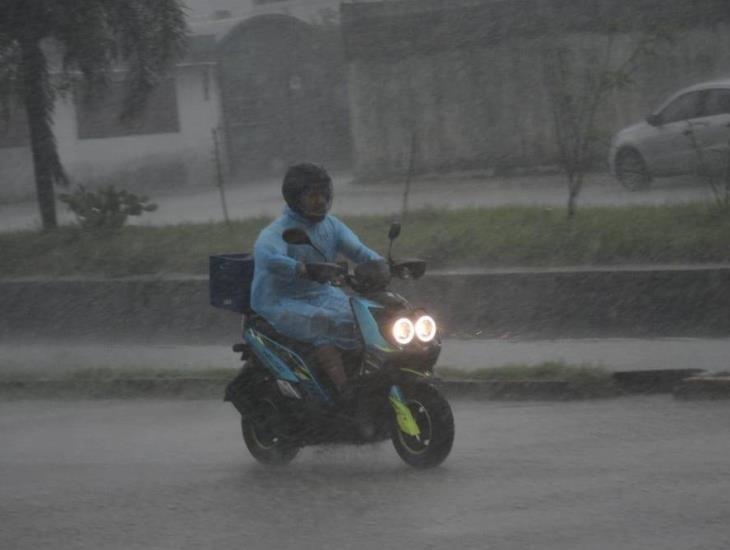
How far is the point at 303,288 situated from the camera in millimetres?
7059

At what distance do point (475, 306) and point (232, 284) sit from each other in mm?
4183

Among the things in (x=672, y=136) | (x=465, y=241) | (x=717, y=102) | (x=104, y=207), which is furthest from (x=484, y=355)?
(x=672, y=136)

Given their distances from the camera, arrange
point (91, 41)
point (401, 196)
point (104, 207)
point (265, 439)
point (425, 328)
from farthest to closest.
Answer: point (401, 196), point (104, 207), point (91, 41), point (265, 439), point (425, 328)

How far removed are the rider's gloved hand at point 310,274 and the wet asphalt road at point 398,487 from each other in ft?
3.32

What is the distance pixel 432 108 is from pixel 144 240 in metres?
13.3

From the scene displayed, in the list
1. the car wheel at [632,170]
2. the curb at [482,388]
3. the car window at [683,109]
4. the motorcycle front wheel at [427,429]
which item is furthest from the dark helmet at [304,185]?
the car window at [683,109]

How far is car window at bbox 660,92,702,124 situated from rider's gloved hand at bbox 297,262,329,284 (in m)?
14.4

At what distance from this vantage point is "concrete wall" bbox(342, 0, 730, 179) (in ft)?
82.6

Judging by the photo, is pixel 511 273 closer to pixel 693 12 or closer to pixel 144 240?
pixel 144 240

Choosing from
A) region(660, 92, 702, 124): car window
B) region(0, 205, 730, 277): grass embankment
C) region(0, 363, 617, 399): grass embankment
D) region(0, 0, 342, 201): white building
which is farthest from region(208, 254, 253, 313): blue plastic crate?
region(0, 0, 342, 201): white building

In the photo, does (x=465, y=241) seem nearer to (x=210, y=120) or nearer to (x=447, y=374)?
(x=447, y=374)

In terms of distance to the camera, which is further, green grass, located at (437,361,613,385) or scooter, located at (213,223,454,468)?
green grass, located at (437,361,613,385)

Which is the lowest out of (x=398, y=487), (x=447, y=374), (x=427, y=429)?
(x=447, y=374)

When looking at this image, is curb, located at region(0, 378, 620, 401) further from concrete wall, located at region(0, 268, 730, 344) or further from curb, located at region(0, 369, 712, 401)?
concrete wall, located at region(0, 268, 730, 344)
